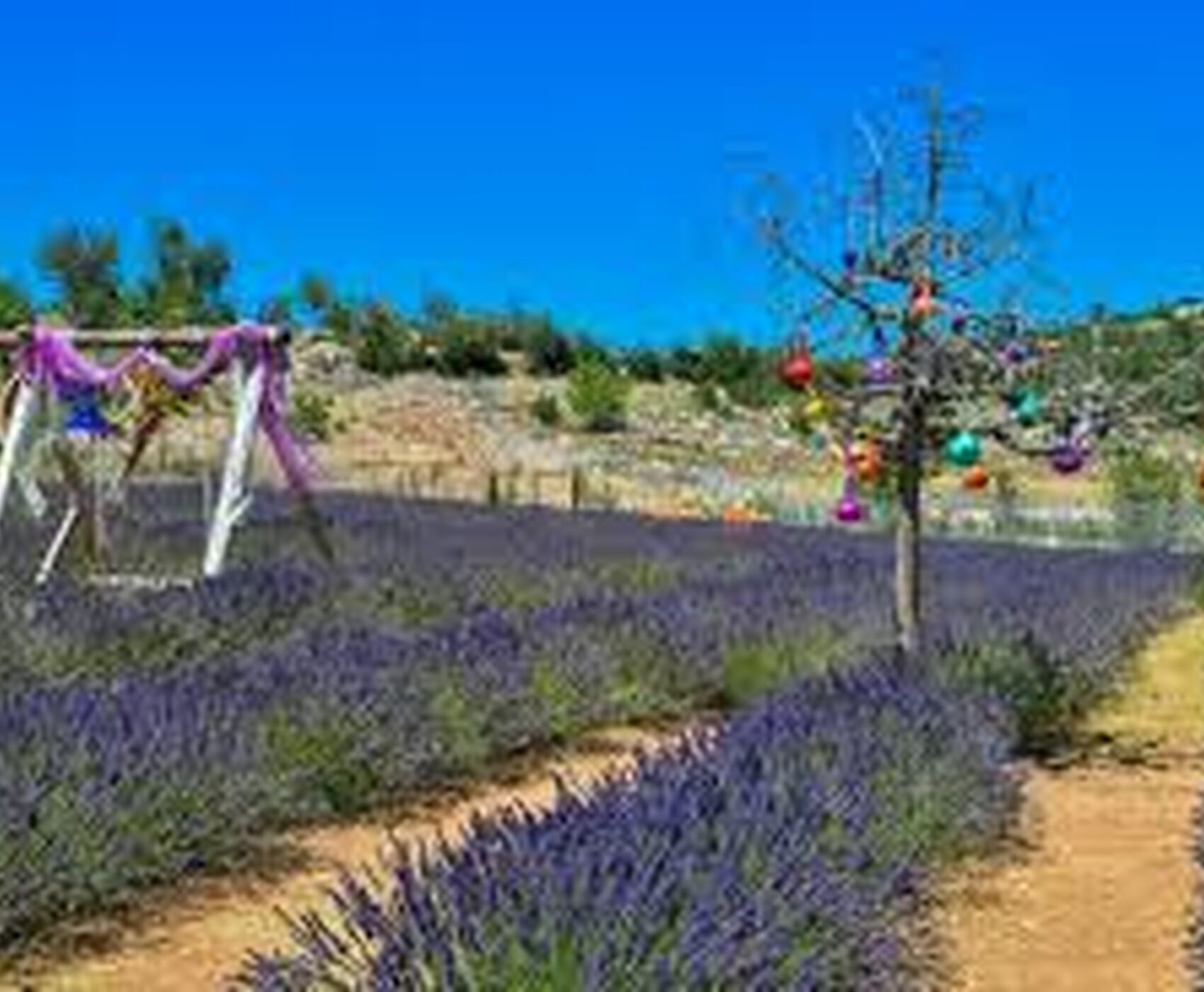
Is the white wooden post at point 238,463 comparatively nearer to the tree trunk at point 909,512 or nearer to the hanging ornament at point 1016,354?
the tree trunk at point 909,512

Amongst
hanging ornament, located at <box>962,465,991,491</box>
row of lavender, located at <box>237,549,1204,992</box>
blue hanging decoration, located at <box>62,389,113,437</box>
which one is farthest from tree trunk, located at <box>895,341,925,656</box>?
blue hanging decoration, located at <box>62,389,113,437</box>

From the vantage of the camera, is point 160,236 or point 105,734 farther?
point 160,236

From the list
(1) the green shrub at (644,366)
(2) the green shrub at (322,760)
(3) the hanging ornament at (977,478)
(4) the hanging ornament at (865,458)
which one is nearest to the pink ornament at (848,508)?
(4) the hanging ornament at (865,458)

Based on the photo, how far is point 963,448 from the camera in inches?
440

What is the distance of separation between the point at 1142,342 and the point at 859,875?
7.77 m

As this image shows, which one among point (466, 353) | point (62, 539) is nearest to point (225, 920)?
point (62, 539)

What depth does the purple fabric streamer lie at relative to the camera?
1644 centimetres

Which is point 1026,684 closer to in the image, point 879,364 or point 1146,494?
point 879,364

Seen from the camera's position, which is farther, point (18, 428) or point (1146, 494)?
point (1146, 494)

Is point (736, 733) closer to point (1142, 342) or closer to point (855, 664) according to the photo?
point (855, 664)

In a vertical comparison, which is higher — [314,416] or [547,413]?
[547,413]

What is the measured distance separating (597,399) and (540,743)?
6264 cm

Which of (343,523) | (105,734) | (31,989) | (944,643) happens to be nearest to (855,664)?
(944,643)

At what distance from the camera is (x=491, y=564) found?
18609 mm
